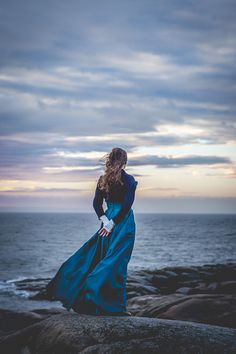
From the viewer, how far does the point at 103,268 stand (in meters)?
5.46

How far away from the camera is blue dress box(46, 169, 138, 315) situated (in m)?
5.46

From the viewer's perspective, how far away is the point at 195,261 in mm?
39781

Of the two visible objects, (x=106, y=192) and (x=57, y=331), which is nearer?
(x=57, y=331)

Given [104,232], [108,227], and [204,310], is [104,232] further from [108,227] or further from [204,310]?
[204,310]

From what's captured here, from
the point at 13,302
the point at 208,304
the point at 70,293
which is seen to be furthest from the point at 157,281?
the point at 70,293

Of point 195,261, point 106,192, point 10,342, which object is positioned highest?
point 106,192

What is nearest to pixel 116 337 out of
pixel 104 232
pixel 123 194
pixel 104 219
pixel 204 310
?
pixel 104 232

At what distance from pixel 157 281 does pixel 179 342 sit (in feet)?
60.9

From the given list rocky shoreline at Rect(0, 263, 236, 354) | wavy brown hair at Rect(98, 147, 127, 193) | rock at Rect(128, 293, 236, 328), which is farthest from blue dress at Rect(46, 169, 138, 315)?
rock at Rect(128, 293, 236, 328)

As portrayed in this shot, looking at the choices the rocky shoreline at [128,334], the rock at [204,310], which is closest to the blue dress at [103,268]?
the rocky shoreline at [128,334]

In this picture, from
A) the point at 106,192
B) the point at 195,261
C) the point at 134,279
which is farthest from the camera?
the point at 195,261

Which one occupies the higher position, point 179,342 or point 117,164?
point 117,164

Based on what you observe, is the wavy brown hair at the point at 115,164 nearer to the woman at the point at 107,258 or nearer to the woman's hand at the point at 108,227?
the woman at the point at 107,258

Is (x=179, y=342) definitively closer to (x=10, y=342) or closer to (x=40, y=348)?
(x=40, y=348)
